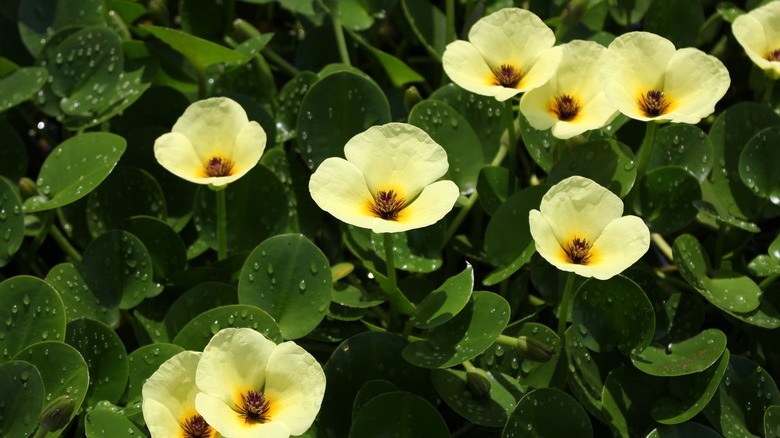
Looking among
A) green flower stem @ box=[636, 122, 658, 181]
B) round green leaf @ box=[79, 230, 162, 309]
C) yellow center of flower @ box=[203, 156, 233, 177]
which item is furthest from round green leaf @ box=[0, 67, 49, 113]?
green flower stem @ box=[636, 122, 658, 181]

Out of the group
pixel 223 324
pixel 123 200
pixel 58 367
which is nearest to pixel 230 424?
pixel 223 324

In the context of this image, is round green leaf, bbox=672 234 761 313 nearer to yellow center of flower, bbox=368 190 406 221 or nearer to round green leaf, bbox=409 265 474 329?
round green leaf, bbox=409 265 474 329

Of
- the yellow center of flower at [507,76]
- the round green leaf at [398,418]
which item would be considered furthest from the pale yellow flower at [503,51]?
the round green leaf at [398,418]

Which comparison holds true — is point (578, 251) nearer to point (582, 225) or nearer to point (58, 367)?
point (582, 225)

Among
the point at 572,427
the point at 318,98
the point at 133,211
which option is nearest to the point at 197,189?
the point at 133,211

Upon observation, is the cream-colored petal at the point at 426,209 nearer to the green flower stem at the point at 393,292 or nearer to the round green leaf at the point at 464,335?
the green flower stem at the point at 393,292

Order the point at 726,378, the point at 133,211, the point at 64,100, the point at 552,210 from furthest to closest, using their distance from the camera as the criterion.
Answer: the point at 64,100
the point at 133,211
the point at 726,378
the point at 552,210

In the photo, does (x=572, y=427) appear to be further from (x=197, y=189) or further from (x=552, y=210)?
(x=197, y=189)
